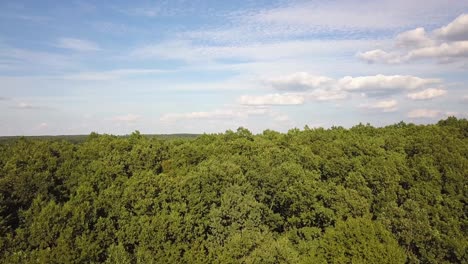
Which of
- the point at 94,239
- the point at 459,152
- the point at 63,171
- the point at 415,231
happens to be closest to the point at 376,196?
the point at 415,231

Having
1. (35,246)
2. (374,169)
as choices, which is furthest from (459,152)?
(35,246)

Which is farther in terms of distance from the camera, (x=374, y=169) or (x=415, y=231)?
Result: (x=374, y=169)

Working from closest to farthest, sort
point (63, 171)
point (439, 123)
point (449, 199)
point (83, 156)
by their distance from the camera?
point (63, 171) → point (83, 156) → point (449, 199) → point (439, 123)

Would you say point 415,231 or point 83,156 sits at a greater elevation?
point 83,156

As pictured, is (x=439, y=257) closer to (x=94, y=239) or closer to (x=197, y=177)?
(x=197, y=177)

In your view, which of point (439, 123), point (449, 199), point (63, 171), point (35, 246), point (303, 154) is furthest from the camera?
point (439, 123)

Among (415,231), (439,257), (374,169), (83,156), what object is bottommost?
(439,257)
